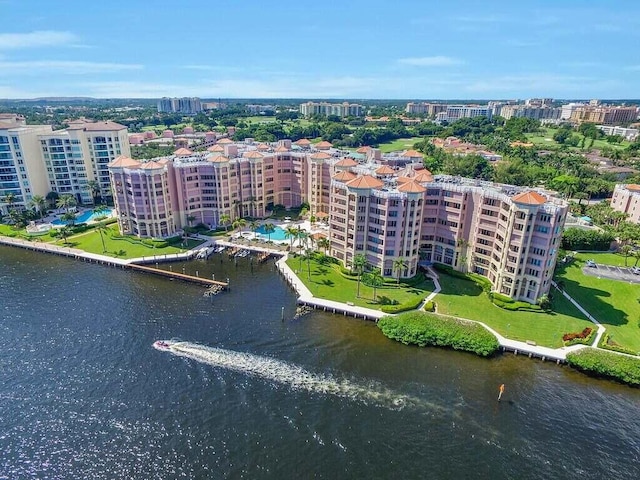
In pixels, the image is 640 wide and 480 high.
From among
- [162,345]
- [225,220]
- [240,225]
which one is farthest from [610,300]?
[225,220]

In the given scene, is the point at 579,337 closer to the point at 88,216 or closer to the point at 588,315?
the point at 588,315

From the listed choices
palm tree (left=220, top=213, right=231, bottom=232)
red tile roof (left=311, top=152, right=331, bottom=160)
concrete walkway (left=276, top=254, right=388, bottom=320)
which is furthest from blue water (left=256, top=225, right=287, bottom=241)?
concrete walkway (left=276, top=254, right=388, bottom=320)

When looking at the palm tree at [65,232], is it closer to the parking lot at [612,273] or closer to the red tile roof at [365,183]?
the red tile roof at [365,183]

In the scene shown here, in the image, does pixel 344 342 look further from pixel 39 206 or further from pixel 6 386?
pixel 39 206

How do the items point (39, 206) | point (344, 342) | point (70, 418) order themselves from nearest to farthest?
point (70, 418), point (344, 342), point (39, 206)

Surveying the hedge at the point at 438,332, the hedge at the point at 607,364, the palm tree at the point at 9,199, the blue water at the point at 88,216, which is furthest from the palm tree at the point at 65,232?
the hedge at the point at 607,364

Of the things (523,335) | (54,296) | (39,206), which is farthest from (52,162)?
(523,335)

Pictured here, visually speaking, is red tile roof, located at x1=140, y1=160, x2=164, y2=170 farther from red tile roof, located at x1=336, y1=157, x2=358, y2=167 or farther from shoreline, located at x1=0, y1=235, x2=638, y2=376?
red tile roof, located at x1=336, y1=157, x2=358, y2=167
